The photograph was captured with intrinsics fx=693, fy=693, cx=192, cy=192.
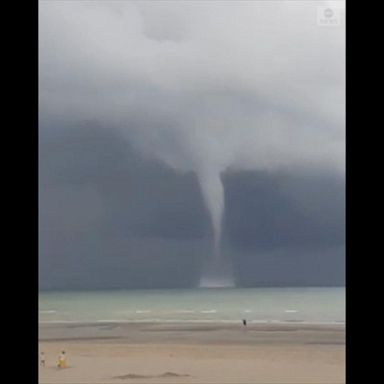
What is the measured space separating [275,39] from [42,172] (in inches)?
27.3

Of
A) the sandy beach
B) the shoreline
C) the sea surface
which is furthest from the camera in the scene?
the shoreline

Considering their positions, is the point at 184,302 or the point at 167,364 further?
the point at 184,302

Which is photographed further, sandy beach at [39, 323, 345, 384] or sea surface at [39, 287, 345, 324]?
sandy beach at [39, 323, 345, 384]

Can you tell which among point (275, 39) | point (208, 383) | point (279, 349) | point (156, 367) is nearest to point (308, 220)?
point (275, 39)

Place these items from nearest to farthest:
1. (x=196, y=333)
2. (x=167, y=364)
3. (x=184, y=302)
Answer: (x=167, y=364)
(x=184, y=302)
(x=196, y=333)

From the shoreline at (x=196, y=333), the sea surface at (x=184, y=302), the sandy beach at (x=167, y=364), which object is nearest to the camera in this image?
the sea surface at (x=184, y=302)

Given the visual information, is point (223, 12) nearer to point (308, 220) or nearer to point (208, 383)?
point (308, 220)

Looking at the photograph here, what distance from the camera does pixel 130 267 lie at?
2.07 meters

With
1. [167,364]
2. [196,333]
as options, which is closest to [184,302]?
[196,333]

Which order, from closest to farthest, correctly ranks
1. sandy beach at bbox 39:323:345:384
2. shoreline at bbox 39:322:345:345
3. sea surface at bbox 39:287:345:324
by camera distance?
sea surface at bbox 39:287:345:324
sandy beach at bbox 39:323:345:384
shoreline at bbox 39:322:345:345

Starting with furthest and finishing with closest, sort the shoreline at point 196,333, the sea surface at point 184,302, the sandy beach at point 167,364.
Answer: the shoreline at point 196,333, the sandy beach at point 167,364, the sea surface at point 184,302

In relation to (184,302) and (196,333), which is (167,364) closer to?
(184,302)

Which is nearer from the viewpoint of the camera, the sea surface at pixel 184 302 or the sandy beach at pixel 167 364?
the sea surface at pixel 184 302
